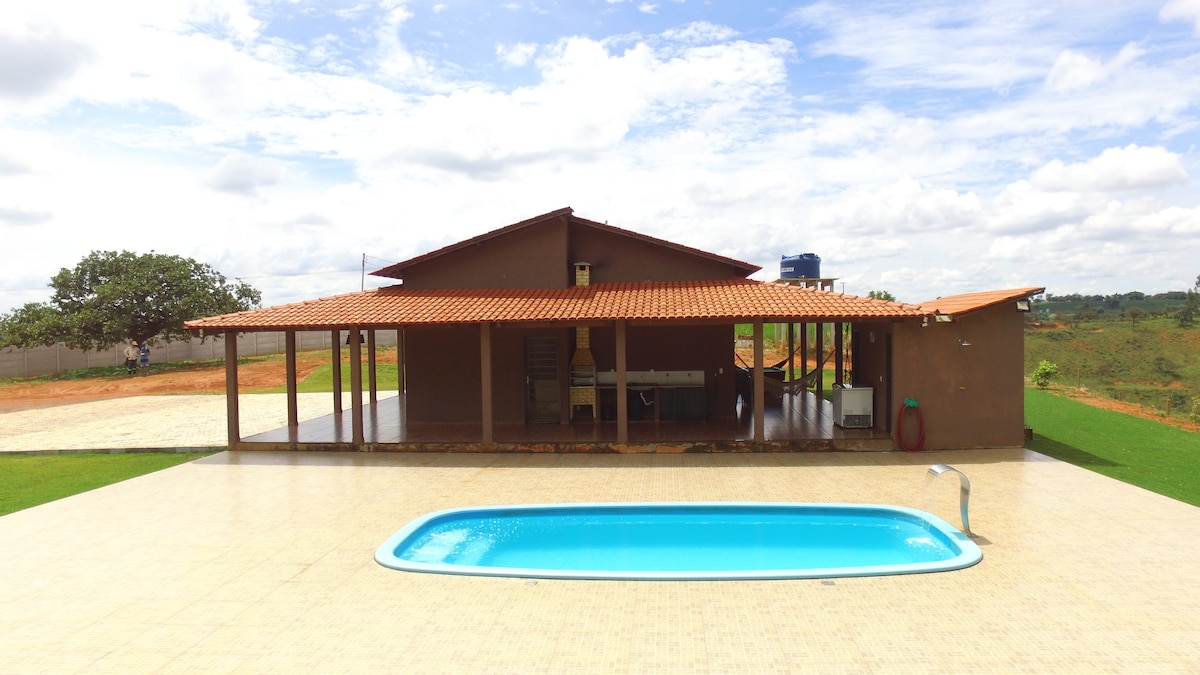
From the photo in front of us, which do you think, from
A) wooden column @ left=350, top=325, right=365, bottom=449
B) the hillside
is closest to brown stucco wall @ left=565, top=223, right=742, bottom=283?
wooden column @ left=350, top=325, right=365, bottom=449

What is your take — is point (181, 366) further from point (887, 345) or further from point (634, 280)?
point (887, 345)

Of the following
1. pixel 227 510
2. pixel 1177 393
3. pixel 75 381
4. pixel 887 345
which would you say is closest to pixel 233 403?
pixel 227 510

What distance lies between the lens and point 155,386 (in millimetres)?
28516

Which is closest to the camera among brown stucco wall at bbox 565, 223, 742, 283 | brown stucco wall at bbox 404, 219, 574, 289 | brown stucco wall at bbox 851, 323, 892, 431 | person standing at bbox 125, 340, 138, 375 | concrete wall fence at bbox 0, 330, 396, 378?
brown stucco wall at bbox 851, 323, 892, 431

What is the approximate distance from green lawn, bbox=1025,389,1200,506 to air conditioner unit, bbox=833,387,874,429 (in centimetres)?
285

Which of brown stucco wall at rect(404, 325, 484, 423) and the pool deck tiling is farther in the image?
brown stucco wall at rect(404, 325, 484, 423)

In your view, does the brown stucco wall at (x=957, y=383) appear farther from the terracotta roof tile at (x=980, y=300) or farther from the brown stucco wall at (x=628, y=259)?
the brown stucco wall at (x=628, y=259)

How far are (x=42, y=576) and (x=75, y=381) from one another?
1107 inches

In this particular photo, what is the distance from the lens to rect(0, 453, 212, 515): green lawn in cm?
1078

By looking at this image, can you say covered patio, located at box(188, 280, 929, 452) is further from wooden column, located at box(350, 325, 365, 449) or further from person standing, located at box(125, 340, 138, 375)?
person standing, located at box(125, 340, 138, 375)

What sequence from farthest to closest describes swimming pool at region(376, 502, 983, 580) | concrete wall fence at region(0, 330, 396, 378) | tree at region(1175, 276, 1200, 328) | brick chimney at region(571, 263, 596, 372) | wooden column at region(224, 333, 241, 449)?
tree at region(1175, 276, 1200, 328) < concrete wall fence at region(0, 330, 396, 378) < brick chimney at region(571, 263, 596, 372) < wooden column at region(224, 333, 241, 449) < swimming pool at region(376, 502, 983, 580)

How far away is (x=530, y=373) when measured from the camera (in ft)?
51.4

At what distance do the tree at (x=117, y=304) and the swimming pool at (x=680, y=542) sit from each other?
3068 centimetres

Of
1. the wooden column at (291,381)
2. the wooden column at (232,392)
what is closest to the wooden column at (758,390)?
the wooden column at (291,381)
